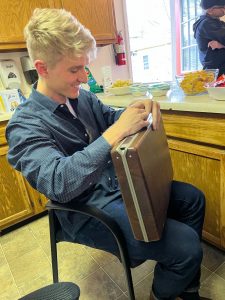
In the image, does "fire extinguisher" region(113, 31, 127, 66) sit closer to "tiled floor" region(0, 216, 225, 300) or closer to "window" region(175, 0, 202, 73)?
"window" region(175, 0, 202, 73)

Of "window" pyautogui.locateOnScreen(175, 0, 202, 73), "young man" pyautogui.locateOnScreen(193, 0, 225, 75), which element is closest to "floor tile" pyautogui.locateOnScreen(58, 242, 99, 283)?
"young man" pyautogui.locateOnScreen(193, 0, 225, 75)

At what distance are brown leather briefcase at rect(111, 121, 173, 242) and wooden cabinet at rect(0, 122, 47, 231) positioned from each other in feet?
3.91

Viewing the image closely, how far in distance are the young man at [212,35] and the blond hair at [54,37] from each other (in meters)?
1.35

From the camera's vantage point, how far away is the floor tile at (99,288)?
1.17 metres

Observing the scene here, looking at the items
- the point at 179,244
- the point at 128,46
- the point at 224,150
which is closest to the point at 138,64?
the point at 128,46

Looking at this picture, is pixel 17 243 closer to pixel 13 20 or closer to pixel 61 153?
pixel 61 153

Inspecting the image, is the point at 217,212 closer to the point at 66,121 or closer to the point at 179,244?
the point at 179,244

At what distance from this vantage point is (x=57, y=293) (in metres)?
0.47

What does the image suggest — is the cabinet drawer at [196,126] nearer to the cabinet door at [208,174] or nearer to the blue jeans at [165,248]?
the cabinet door at [208,174]

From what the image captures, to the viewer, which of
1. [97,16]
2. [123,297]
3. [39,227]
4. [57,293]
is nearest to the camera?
[57,293]

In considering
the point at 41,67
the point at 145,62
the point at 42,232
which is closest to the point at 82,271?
the point at 42,232

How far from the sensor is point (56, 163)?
672mm

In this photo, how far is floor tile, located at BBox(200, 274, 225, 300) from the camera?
109 centimetres

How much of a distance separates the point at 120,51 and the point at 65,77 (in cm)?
174
